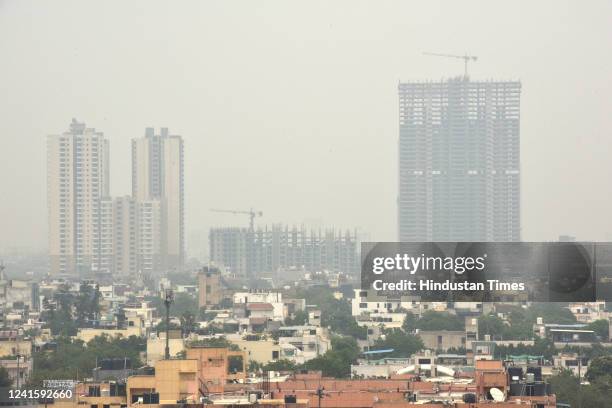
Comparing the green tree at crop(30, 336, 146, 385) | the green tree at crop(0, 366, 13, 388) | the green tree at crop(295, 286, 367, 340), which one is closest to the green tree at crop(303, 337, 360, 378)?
the green tree at crop(30, 336, 146, 385)

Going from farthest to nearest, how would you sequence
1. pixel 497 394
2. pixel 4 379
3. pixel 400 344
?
1. pixel 400 344
2. pixel 4 379
3. pixel 497 394

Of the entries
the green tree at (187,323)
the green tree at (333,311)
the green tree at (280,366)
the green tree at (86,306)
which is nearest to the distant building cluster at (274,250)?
the green tree at (333,311)

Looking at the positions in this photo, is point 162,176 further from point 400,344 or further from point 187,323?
point 400,344

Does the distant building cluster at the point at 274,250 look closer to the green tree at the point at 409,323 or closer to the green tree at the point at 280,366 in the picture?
the green tree at the point at 409,323

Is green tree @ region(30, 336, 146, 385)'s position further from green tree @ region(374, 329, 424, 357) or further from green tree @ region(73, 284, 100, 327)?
green tree @ region(73, 284, 100, 327)

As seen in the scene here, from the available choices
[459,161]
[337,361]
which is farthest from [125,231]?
[337,361]

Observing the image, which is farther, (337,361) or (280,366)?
(337,361)

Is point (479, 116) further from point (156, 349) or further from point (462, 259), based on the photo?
point (462, 259)
